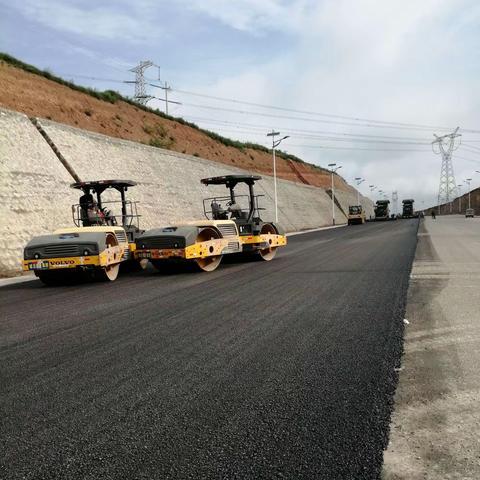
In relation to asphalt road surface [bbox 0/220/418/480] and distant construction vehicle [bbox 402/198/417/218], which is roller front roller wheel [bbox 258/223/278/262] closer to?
asphalt road surface [bbox 0/220/418/480]

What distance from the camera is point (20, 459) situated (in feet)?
9.31

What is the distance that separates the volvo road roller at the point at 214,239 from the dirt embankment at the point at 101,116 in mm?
20990

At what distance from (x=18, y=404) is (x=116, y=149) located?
26.0 m

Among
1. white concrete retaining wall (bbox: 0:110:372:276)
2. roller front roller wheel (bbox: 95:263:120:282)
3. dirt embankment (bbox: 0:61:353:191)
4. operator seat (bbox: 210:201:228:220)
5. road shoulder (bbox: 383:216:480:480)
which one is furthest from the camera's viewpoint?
dirt embankment (bbox: 0:61:353:191)

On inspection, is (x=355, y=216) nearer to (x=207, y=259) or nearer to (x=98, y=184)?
(x=207, y=259)

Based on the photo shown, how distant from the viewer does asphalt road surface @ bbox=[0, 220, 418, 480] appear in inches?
109

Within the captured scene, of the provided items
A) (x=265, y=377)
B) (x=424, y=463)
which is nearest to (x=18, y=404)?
(x=265, y=377)

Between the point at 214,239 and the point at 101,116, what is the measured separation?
3048 cm

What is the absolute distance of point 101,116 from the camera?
39.3 meters

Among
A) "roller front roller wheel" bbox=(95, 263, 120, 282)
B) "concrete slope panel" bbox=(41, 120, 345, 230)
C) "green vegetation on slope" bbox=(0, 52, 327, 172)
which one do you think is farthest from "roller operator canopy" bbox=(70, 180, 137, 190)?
"green vegetation on slope" bbox=(0, 52, 327, 172)

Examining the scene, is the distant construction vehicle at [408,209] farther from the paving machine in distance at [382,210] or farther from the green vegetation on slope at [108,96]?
the green vegetation on slope at [108,96]

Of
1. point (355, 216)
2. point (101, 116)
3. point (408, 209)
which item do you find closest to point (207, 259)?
point (101, 116)

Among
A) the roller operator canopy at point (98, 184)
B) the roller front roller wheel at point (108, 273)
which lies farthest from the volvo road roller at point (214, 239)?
the roller operator canopy at point (98, 184)

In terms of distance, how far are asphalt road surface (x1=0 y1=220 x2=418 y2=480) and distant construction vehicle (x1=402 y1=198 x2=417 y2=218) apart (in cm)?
7896
